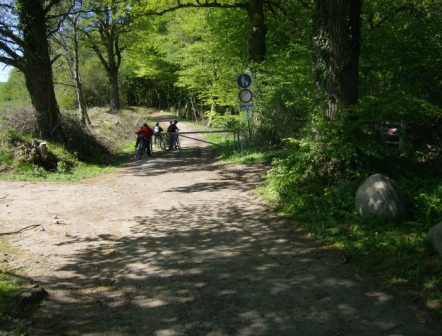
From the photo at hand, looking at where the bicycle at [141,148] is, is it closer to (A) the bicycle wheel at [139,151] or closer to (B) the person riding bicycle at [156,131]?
(A) the bicycle wheel at [139,151]

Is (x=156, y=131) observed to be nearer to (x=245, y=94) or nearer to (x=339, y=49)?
(x=245, y=94)

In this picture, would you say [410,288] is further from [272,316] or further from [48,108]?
[48,108]

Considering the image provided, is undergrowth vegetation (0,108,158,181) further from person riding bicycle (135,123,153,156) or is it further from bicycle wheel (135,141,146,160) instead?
person riding bicycle (135,123,153,156)

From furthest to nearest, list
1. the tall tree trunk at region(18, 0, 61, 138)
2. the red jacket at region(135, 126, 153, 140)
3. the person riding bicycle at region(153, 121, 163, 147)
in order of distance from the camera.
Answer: the person riding bicycle at region(153, 121, 163, 147)
the red jacket at region(135, 126, 153, 140)
the tall tree trunk at region(18, 0, 61, 138)

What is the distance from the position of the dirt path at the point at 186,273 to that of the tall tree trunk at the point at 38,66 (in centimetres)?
643

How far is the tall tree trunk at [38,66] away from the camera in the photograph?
580 inches

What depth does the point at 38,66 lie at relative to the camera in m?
15.0

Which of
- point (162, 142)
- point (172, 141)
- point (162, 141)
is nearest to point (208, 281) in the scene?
point (172, 141)

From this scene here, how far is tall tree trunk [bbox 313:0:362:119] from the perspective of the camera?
7.82 metres

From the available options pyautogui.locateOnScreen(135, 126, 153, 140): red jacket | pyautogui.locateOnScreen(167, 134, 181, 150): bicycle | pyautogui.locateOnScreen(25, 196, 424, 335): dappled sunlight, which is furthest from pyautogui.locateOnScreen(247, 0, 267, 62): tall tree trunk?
pyautogui.locateOnScreen(25, 196, 424, 335): dappled sunlight

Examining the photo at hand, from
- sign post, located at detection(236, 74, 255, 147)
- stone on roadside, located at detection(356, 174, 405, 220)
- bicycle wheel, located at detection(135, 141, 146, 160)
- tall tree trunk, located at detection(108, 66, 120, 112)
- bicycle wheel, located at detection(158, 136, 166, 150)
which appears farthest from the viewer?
tall tree trunk, located at detection(108, 66, 120, 112)

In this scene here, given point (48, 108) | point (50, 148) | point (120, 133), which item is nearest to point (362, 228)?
point (50, 148)

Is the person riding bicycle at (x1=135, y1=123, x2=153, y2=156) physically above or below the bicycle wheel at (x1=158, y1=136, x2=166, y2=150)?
above

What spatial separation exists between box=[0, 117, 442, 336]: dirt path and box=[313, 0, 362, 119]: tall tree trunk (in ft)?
9.60
